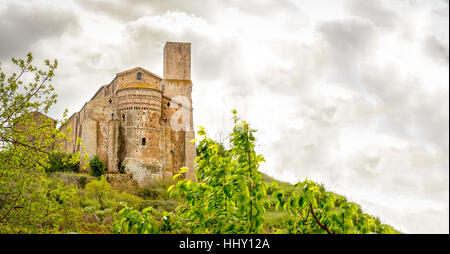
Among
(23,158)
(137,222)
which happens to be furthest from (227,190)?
(23,158)

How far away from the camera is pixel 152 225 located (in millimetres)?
5039

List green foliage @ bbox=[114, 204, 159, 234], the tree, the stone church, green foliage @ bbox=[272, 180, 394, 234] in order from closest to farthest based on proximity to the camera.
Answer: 1. green foliage @ bbox=[114, 204, 159, 234]
2. green foliage @ bbox=[272, 180, 394, 234]
3. the tree
4. the stone church

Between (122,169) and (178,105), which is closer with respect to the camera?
(122,169)

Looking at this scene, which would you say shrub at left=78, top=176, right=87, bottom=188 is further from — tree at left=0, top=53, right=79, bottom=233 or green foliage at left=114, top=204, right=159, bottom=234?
green foliage at left=114, top=204, right=159, bottom=234

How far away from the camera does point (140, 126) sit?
3728cm

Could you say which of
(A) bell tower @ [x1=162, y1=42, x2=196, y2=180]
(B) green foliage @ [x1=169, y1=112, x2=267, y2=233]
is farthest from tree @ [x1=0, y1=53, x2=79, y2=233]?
(A) bell tower @ [x1=162, y1=42, x2=196, y2=180]

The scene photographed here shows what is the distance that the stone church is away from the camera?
36.8 meters

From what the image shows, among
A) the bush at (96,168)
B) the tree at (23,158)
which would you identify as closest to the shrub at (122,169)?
the bush at (96,168)

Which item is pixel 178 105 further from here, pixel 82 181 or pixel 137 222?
pixel 137 222
